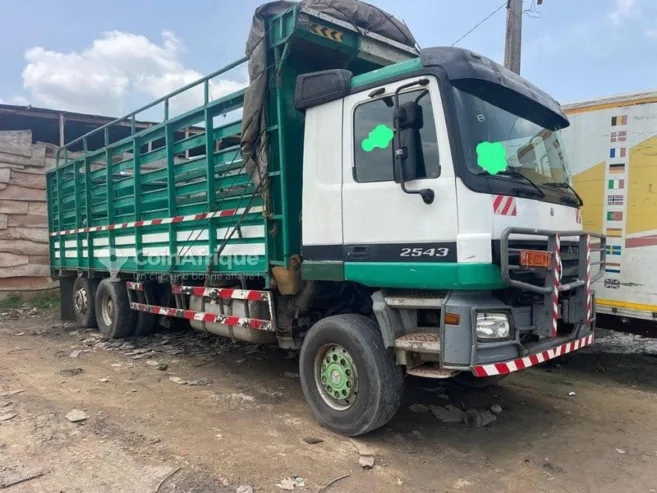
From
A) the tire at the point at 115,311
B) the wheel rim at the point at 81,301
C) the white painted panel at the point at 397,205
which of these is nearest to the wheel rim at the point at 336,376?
the white painted panel at the point at 397,205

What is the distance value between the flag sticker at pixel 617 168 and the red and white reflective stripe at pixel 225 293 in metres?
3.99

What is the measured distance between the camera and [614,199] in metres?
5.47

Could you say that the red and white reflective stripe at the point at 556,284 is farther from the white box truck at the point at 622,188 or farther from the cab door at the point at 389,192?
the white box truck at the point at 622,188

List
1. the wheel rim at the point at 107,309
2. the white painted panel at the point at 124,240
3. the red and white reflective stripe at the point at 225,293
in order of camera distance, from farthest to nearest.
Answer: the wheel rim at the point at 107,309, the white painted panel at the point at 124,240, the red and white reflective stripe at the point at 225,293

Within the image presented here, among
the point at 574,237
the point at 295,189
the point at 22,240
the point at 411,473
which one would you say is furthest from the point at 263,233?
the point at 22,240

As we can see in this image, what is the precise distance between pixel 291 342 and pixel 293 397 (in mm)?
638

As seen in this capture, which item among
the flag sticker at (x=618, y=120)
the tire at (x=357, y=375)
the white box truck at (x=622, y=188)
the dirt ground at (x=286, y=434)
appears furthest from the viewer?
the flag sticker at (x=618, y=120)

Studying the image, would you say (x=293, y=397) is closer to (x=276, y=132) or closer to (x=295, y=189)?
(x=295, y=189)

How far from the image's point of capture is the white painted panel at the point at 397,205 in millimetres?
3297

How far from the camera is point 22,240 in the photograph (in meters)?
11.2

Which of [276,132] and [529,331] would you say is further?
[276,132]

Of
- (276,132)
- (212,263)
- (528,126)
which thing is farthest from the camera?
(212,263)

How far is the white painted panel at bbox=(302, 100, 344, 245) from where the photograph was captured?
155 inches

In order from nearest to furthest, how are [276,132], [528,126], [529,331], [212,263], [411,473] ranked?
[411,473], [529,331], [528,126], [276,132], [212,263]
